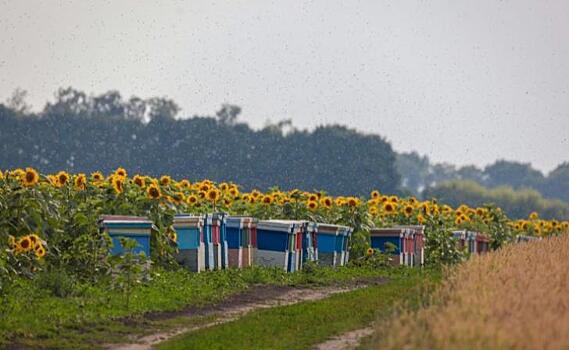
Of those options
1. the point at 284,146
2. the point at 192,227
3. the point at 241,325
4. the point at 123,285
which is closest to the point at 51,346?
the point at 241,325

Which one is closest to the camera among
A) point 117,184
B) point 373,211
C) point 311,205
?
point 117,184

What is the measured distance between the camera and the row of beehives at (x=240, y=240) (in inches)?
1101

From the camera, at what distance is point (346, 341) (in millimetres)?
21172

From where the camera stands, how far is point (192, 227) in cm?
3095

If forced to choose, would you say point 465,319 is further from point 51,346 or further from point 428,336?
point 51,346

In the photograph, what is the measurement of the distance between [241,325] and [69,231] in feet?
21.6

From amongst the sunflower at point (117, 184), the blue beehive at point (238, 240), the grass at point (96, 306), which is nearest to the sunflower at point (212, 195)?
the blue beehive at point (238, 240)

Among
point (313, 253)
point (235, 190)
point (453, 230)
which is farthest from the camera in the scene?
point (453, 230)

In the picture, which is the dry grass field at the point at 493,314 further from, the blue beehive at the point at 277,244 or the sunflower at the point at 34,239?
the blue beehive at the point at 277,244

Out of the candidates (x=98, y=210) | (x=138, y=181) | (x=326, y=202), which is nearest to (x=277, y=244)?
(x=138, y=181)

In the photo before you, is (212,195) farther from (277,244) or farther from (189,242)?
(189,242)

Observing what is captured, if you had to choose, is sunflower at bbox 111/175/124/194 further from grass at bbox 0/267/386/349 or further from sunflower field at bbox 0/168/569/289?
grass at bbox 0/267/386/349

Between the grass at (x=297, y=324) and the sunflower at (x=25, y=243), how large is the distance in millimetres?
4083

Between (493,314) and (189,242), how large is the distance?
51.2 ft
